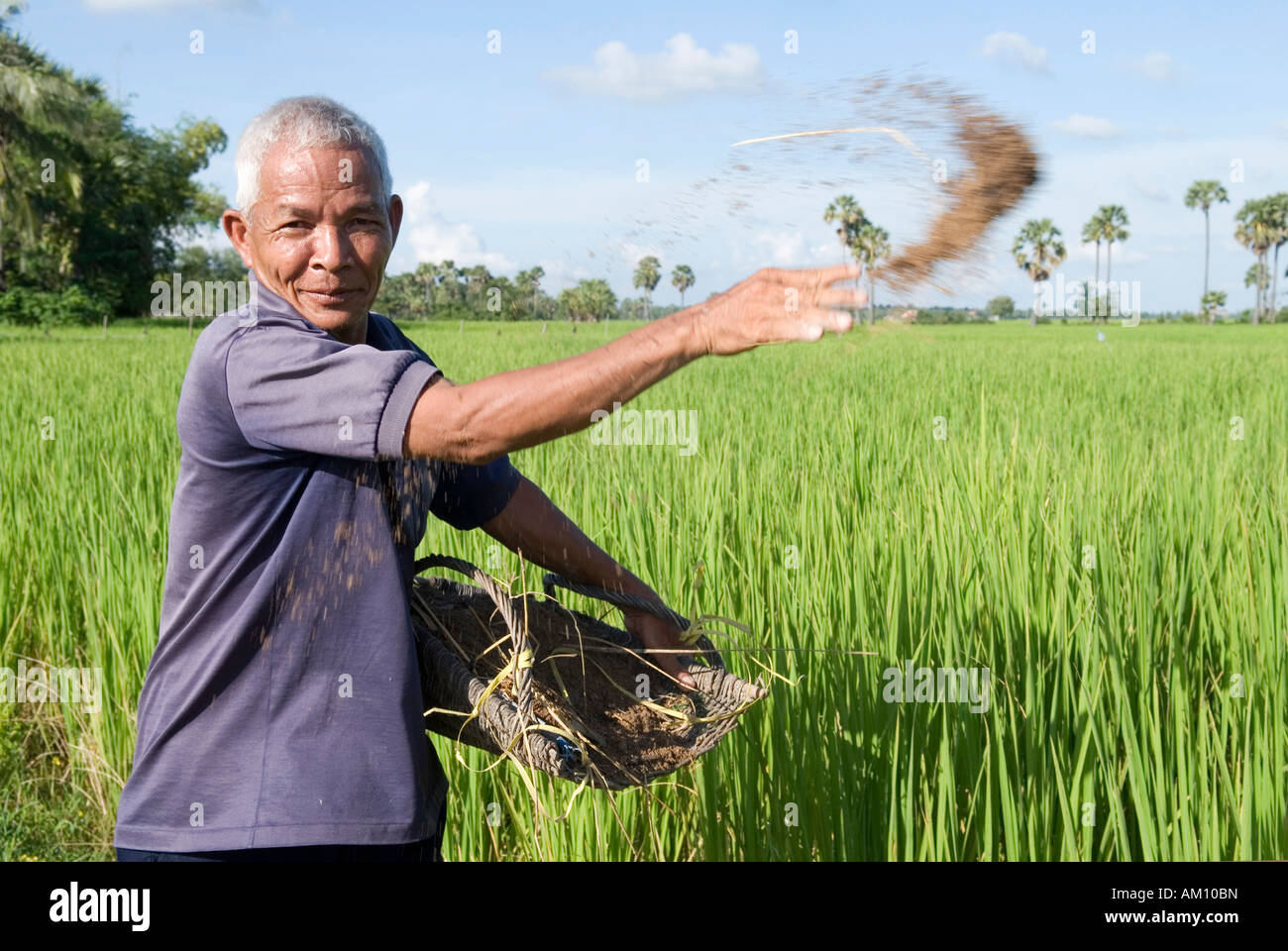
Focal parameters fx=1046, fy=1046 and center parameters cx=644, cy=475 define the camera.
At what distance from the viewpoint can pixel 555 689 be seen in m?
1.53

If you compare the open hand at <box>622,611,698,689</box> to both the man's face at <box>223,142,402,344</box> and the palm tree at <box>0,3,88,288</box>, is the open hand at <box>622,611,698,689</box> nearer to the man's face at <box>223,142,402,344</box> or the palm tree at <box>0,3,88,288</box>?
the man's face at <box>223,142,402,344</box>

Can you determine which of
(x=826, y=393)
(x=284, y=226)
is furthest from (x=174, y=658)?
(x=826, y=393)

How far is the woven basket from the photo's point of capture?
132 centimetres

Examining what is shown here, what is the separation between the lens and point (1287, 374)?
9.55m

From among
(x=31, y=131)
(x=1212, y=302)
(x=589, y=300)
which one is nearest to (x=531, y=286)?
(x=589, y=300)

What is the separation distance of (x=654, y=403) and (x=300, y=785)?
5.34m

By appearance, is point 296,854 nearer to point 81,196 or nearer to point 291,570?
point 291,570

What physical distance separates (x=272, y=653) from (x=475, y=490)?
396 mm

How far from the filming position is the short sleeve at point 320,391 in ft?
3.45

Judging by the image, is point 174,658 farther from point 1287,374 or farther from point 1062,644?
point 1287,374

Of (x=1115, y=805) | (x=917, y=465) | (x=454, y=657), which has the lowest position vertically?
(x=1115, y=805)

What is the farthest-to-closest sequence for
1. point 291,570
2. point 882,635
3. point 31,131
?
point 31,131 < point 882,635 < point 291,570

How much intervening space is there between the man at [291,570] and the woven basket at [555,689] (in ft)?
0.37

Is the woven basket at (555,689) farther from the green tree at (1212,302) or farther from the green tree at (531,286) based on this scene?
the green tree at (1212,302)
